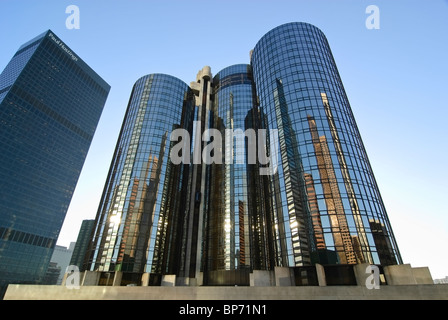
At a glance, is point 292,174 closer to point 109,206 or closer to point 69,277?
point 109,206

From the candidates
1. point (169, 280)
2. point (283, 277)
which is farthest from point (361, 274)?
point (169, 280)

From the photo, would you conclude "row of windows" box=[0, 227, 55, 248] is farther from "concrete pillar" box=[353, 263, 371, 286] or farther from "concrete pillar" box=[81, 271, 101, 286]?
"concrete pillar" box=[353, 263, 371, 286]

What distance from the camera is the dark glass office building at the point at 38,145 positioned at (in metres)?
111

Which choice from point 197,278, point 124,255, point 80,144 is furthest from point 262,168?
point 80,144

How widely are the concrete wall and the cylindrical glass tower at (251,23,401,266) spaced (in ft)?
24.3

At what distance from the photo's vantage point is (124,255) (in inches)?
1889

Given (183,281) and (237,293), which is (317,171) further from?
(183,281)

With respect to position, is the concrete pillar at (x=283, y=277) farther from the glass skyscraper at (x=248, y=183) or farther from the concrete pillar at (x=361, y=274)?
the concrete pillar at (x=361, y=274)

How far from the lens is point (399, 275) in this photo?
29.5m

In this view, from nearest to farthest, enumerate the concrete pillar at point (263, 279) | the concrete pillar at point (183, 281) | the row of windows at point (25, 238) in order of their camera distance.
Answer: the concrete pillar at point (263, 279)
the concrete pillar at point (183, 281)
the row of windows at point (25, 238)

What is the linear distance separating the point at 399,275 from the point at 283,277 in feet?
48.2

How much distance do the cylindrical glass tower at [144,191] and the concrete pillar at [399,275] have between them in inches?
1652

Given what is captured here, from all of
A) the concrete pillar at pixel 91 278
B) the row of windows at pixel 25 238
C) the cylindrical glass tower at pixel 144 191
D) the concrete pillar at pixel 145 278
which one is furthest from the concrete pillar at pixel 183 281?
the row of windows at pixel 25 238

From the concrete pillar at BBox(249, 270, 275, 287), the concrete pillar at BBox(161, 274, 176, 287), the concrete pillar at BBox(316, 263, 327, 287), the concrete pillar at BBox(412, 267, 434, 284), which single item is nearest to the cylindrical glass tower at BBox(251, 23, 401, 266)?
the concrete pillar at BBox(316, 263, 327, 287)
